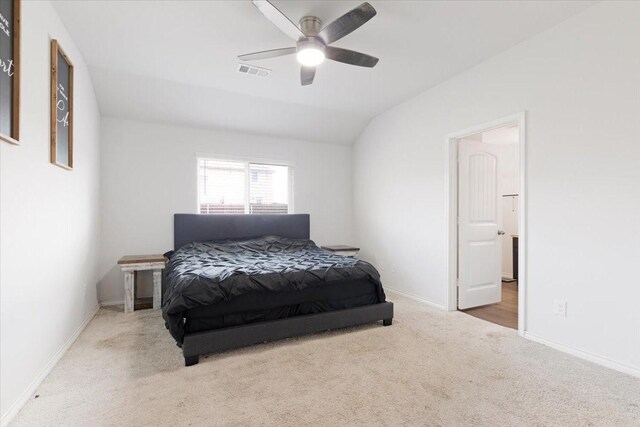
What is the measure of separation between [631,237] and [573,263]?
0.44m

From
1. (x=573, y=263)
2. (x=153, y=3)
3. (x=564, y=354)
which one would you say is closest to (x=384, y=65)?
(x=153, y=3)

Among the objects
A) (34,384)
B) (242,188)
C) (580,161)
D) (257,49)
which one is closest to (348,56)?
(257,49)

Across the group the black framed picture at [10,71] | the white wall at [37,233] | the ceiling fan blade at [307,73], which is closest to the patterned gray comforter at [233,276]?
the white wall at [37,233]

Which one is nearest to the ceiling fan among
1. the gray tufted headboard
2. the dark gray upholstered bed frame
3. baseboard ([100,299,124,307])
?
the dark gray upholstered bed frame

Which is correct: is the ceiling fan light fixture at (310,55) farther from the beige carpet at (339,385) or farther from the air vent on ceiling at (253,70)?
the beige carpet at (339,385)

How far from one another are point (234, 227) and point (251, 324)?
2.40m

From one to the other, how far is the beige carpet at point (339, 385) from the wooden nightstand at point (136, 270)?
0.79 metres

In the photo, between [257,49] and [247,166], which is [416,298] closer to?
[247,166]

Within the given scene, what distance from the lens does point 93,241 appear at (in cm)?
370

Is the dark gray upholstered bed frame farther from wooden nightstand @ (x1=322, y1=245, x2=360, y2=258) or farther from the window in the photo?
wooden nightstand @ (x1=322, y1=245, x2=360, y2=258)

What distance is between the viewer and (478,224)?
12.8 ft

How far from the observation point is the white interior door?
12.4 feet

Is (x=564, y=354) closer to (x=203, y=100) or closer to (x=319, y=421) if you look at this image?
(x=319, y=421)

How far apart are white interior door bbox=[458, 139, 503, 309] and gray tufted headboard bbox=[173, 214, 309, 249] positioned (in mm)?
2537
